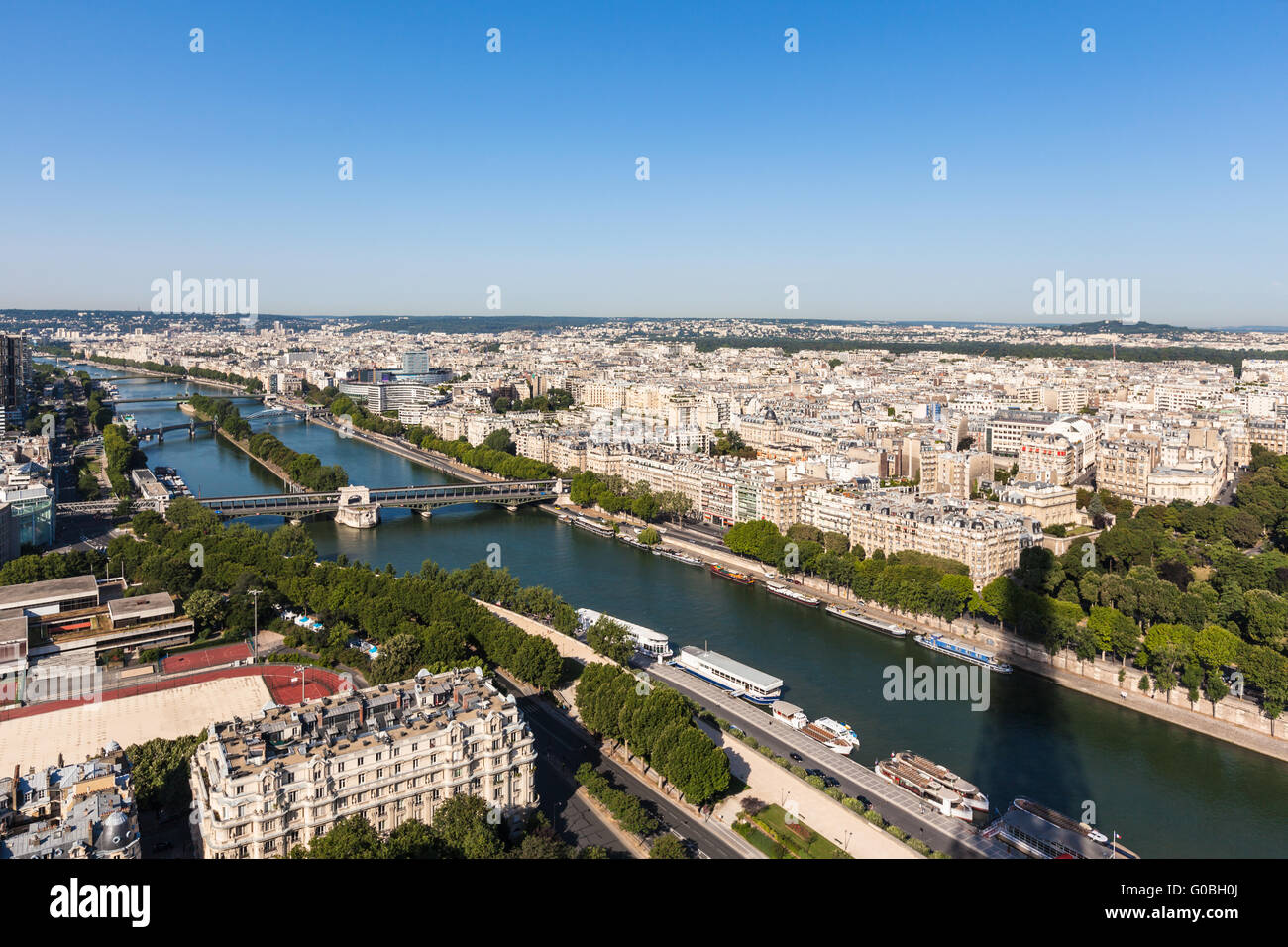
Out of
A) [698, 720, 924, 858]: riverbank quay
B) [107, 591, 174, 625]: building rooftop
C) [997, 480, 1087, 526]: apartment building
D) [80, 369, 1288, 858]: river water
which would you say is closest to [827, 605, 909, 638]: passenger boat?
[80, 369, 1288, 858]: river water

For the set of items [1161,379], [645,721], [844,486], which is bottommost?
[645,721]

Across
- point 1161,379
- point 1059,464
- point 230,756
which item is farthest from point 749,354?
point 230,756

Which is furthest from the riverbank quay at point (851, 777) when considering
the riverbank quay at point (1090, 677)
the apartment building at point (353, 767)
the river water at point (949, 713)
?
the riverbank quay at point (1090, 677)

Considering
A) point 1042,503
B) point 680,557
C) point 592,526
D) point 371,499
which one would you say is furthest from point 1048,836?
point 371,499

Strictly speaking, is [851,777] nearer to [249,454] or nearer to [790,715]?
[790,715]

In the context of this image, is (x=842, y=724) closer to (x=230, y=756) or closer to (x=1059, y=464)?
(x=230, y=756)
